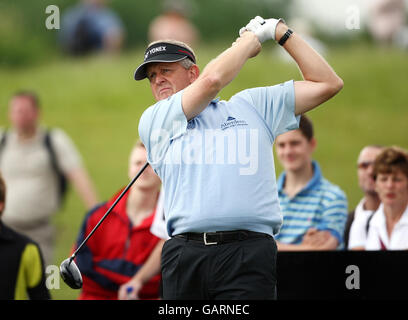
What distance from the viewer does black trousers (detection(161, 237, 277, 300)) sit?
3.46m

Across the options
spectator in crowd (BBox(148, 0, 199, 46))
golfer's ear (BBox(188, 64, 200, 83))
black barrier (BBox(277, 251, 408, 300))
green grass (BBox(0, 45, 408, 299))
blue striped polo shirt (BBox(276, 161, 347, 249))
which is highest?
spectator in crowd (BBox(148, 0, 199, 46))

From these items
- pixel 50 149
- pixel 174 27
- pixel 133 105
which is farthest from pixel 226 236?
pixel 133 105

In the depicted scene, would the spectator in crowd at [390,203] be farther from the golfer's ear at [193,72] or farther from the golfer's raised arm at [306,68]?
the golfer's ear at [193,72]

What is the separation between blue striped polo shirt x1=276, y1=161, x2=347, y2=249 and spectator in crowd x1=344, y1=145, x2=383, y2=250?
0.51ft

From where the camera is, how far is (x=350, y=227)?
5.56 meters

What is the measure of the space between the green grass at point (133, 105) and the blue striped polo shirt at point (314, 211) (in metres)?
2.84

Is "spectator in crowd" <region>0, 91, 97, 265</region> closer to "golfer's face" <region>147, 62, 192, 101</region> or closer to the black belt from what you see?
"golfer's face" <region>147, 62, 192, 101</region>

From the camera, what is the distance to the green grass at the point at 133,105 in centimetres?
998

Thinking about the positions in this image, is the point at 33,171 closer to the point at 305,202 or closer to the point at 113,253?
the point at 113,253

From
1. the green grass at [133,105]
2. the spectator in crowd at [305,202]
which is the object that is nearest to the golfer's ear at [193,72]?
the spectator in crowd at [305,202]

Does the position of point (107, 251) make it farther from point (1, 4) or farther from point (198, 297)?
point (1, 4)

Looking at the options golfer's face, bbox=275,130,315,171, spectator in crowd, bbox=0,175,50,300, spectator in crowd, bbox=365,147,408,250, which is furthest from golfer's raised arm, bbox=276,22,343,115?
spectator in crowd, bbox=0,175,50,300

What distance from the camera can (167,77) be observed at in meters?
3.88
